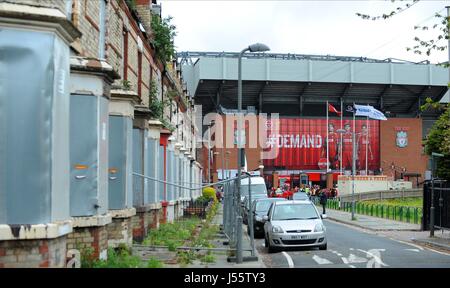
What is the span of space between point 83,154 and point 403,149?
299 ft

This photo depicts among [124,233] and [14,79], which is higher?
[14,79]

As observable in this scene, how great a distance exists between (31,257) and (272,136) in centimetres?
8871

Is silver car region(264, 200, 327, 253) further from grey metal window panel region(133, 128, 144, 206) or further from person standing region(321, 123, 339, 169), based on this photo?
person standing region(321, 123, 339, 169)

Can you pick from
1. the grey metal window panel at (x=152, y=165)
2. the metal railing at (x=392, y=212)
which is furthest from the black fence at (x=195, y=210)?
the grey metal window panel at (x=152, y=165)

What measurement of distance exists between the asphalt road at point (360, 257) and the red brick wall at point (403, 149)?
77.0 meters

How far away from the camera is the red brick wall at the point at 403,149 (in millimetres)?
96250

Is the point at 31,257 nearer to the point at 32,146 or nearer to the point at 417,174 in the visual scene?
the point at 32,146

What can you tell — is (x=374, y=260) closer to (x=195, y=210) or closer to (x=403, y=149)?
(x=195, y=210)

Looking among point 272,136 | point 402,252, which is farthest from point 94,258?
point 272,136

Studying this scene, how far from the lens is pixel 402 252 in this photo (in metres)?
18.1

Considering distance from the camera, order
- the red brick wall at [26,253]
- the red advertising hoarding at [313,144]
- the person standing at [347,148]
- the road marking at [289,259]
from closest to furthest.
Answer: the red brick wall at [26,253] → the road marking at [289,259] → the person standing at [347,148] → the red advertising hoarding at [313,144]

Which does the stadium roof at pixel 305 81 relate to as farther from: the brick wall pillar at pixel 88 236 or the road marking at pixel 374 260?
the brick wall pillar at pixel 88 236

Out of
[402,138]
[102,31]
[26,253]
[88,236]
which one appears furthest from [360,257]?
[402,138]

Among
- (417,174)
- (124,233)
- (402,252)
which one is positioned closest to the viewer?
(124,233)
